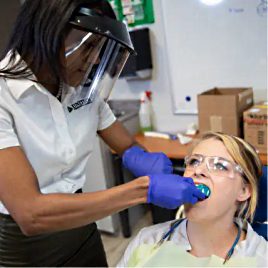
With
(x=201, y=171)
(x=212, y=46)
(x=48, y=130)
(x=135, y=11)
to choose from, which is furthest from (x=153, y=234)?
(x=135, y=11)

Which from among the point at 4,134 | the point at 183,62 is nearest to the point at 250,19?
the point at 183,62

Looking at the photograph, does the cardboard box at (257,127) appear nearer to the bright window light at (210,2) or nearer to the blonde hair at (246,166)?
the blonde hair at (246,166)

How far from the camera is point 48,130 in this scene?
112cm

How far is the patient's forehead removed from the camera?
1.27 metres

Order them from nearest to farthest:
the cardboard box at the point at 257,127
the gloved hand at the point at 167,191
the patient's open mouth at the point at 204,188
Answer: the gloved hand at the point at 167,191 < the patient's open mouth at the point at 204,188 < the cardboard box at the point at 257,127

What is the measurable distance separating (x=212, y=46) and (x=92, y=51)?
1.58 metres

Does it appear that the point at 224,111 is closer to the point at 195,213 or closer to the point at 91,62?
the point at 195,213

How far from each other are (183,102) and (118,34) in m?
1.69

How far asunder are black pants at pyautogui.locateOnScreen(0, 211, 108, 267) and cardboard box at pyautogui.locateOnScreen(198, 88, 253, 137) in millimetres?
1073

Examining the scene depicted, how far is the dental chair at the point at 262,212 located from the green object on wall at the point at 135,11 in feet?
5.35

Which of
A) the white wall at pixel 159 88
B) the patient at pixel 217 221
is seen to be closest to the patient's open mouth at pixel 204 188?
the patient at pixel 217 221

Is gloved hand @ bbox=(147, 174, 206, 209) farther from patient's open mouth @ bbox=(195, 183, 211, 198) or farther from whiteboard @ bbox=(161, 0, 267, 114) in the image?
whiteboard @ bbox=(161, 0, 267, 114)

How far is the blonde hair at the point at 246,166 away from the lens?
1.26 meters

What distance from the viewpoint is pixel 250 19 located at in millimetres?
2133
